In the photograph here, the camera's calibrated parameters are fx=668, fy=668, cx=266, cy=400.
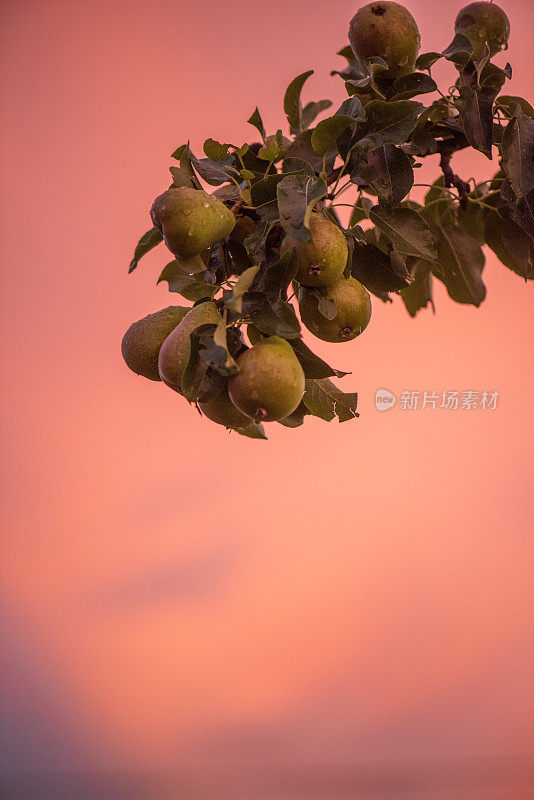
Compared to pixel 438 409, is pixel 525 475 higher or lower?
lower

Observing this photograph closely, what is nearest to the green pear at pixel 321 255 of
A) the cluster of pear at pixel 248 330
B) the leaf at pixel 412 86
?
the cluster of pear at pixel 248 330

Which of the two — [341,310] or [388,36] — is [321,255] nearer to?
[341,310]

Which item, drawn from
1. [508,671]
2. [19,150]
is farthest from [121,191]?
[508,671]

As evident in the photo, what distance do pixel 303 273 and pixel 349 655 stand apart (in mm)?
1897

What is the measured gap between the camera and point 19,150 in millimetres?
A: 2037

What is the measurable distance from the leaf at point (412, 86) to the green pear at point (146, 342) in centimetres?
22

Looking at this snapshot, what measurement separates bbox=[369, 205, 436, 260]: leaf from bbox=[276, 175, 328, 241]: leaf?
0.09 m

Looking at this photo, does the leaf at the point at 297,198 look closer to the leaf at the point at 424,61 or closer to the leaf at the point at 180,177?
the leaf at the point at 180,177

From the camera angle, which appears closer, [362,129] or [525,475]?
[362,129]

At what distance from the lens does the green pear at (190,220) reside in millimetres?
406

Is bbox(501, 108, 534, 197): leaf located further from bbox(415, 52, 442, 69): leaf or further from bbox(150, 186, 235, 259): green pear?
bbox(150, 186, 235, 259): green pear

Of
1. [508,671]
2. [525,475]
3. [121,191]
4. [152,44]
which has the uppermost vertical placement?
[152,44]

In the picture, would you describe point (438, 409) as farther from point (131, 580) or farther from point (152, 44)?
point (152, 44)

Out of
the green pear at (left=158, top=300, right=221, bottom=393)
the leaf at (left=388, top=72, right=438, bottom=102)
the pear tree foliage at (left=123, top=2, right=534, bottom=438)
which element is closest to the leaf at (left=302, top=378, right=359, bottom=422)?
the pear tree foliage at (left=123, top=2, right=534, bottom=438)
